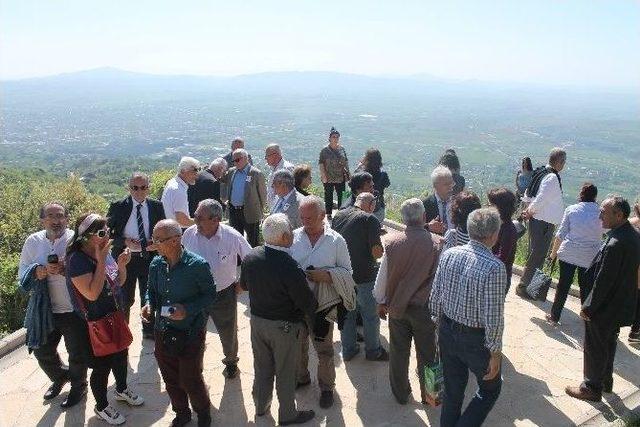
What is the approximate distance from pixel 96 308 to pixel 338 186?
18.0ft

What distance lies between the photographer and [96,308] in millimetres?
3688

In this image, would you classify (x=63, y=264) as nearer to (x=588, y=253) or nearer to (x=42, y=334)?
(x=42, y=334)

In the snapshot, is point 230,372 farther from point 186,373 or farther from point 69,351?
point 69,351

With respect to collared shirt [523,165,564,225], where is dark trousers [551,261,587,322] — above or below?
below

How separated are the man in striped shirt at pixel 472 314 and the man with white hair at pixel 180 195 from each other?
306 cm

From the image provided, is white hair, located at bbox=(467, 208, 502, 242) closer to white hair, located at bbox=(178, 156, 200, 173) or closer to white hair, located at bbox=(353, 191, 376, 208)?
white hair, located at bbox=(353, 191, 376, 208)

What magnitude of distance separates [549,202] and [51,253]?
209 inches

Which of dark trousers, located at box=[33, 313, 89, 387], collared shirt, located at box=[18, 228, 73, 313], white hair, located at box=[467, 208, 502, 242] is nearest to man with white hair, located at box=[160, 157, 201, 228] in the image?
collared shirt, located at box=[18, 228, 73, 313]

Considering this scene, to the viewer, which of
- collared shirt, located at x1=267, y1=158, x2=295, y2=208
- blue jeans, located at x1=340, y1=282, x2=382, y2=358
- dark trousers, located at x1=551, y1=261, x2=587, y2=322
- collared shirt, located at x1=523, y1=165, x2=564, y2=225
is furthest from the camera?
collared shirt, located at x1=267, y1=158, x2=295, y2=208

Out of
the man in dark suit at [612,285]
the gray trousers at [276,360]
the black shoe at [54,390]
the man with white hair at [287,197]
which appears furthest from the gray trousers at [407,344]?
the black shoe at [54,390]

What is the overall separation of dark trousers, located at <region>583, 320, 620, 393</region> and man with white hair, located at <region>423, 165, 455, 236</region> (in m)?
1.49

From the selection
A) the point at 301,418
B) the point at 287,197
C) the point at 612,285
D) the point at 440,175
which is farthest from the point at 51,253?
the point at 612,285

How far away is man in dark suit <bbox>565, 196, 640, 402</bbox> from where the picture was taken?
380cm

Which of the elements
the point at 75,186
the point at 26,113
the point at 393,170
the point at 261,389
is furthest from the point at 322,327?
the point at 26,113
